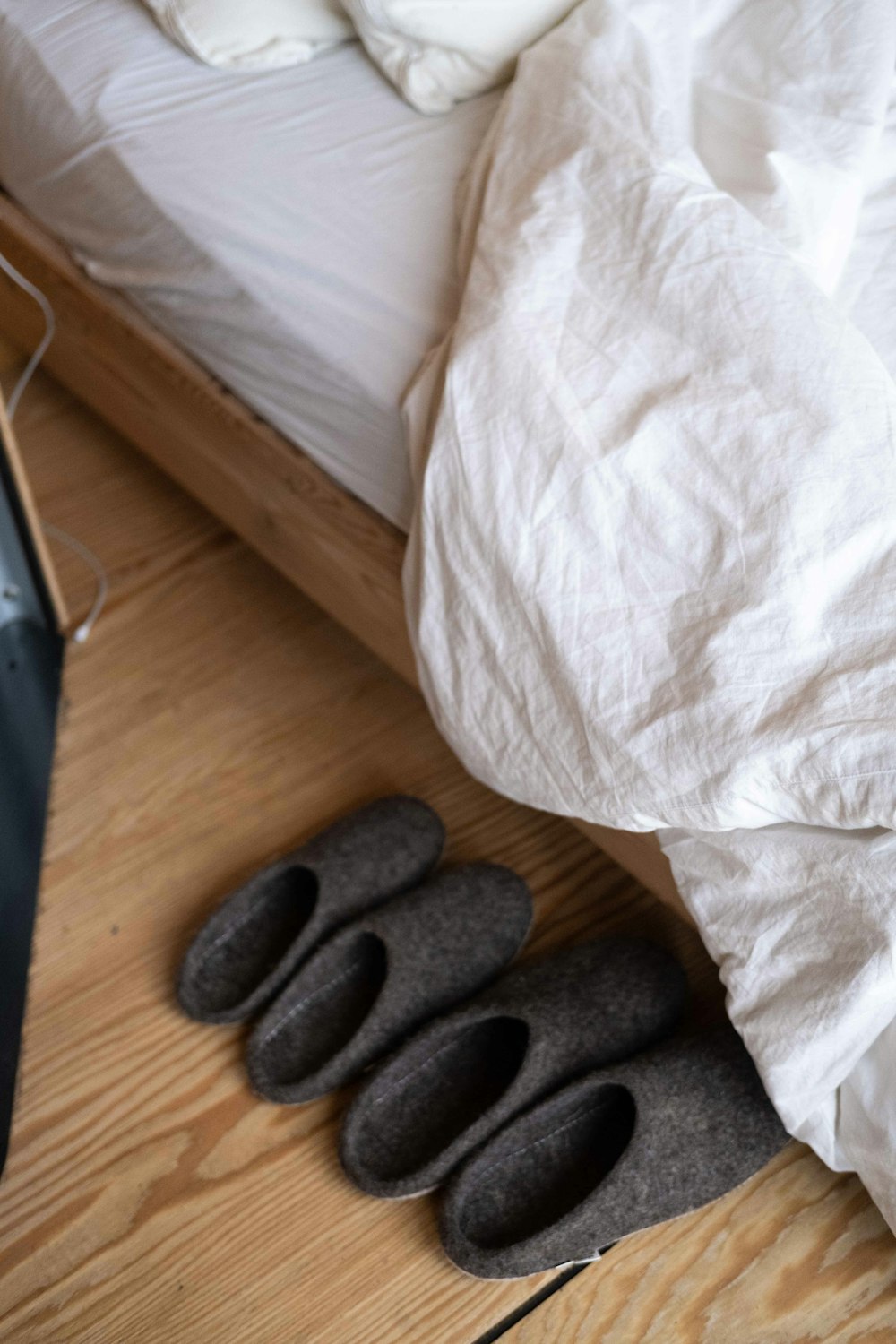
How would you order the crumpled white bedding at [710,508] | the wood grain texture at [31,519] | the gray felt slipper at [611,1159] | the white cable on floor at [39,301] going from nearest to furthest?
the crumpled white bedding at [710,508]
the gray felt slipper at [611,1159]
the wood grain texture at [31,519]
the white cable on floor at [39,301]

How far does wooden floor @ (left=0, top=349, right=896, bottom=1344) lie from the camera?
86cm

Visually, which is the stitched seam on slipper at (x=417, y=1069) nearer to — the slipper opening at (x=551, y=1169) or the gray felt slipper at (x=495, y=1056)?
the gray felt slipper at (x=495, y=1056)

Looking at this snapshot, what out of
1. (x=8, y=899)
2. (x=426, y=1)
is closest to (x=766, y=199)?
(x=426, y=1)

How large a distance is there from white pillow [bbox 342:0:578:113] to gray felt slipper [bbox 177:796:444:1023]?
0.69 meters

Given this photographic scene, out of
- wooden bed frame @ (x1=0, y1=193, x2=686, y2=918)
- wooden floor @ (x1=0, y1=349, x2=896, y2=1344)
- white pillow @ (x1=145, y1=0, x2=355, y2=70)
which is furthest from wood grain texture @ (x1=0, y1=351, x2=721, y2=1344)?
white pillow @ (x1=145, y1=0, x2=355, y2=70)

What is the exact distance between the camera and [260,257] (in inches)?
39.6

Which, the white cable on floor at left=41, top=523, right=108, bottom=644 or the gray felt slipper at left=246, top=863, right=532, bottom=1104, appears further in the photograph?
the white cable on floor at left=41, top=523, right=108, bottom=644

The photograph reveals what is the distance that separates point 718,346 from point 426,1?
492mm

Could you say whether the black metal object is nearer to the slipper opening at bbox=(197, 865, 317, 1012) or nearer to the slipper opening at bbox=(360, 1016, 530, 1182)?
the slipper opening at bbox=(197, 865, 317, 1012)

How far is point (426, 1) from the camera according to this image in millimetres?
1018

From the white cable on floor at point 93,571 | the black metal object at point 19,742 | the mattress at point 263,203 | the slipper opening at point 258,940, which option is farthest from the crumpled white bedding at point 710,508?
the white cable on floor at point 93,571

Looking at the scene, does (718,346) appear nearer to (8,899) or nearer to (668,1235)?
(668,1235)

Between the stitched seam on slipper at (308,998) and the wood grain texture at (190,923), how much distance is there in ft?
0.17

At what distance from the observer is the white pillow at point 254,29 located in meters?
1.12
